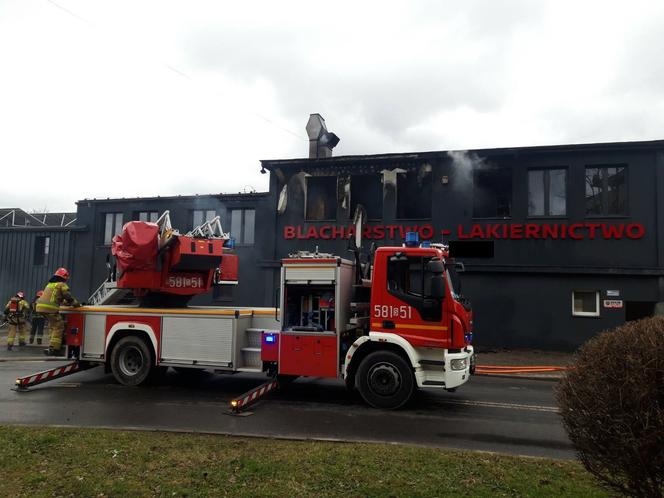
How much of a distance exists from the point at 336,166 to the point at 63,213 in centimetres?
2352

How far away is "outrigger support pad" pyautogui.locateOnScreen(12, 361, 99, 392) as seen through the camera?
959cm

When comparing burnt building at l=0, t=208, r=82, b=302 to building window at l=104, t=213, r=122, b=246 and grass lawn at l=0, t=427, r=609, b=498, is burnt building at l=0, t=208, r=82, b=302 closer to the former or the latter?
building window at l=104, t=213, r=122, b=246

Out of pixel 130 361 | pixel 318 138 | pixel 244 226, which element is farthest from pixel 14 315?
pixel 318 138

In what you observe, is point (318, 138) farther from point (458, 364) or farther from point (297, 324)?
point (458, 364)

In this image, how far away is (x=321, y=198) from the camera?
19.7 m

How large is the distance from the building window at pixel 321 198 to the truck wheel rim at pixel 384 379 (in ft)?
38.2

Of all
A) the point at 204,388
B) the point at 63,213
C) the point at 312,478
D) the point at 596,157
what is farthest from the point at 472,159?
the point at 63,213

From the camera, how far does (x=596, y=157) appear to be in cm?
1659

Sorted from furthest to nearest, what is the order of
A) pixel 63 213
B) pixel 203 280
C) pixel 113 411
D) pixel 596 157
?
pixel 63 213, pixel 596 157, pixel 203 280, pixel 113 411

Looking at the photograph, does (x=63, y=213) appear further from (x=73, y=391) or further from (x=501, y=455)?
(x=501, y=455)

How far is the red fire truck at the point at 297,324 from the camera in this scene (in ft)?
26.2

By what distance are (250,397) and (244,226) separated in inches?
572

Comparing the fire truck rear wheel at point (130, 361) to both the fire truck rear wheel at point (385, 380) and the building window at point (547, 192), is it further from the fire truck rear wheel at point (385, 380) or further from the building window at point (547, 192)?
the building window at point (547, 192)

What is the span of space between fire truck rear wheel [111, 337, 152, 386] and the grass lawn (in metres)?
3.90
